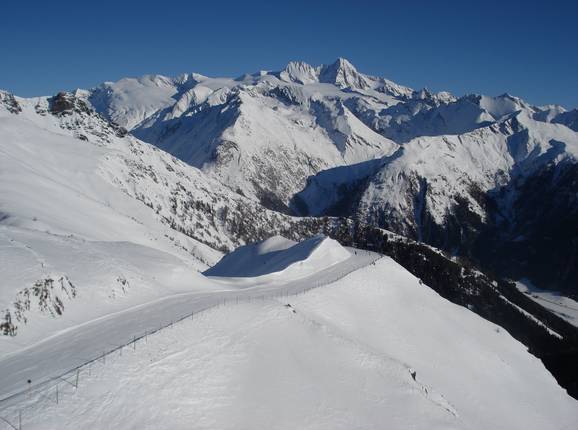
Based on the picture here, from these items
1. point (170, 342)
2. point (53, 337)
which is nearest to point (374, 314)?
point (170, 342)

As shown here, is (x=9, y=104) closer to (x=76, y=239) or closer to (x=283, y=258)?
(x=283, y=258)

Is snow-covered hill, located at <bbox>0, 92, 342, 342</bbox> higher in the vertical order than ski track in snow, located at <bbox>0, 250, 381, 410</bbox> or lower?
higher

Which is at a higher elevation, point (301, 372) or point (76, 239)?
point (76, 239)

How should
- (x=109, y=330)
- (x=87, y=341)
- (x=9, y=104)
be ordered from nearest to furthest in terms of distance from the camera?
(x=87, y=341), (x=109, y=330), (x=9, y=104)

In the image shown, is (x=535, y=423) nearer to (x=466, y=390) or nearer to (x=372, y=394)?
(x=466, y=390)

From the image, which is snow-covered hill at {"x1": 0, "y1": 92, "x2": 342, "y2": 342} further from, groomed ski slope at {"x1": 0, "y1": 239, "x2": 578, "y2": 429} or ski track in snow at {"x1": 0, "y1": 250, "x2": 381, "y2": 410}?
groomed ski slope at {"x1": 0, "y1": 239, "x2": 578, "y2": 429}

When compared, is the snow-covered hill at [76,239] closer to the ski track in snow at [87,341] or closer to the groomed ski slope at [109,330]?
the groomed ski slope at [109,330]

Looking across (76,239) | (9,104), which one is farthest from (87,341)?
(9,104)

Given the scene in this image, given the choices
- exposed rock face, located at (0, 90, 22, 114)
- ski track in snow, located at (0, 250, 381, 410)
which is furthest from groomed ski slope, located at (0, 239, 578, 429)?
exposed rock face, located at (0, 90, 22, 114)
